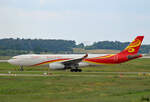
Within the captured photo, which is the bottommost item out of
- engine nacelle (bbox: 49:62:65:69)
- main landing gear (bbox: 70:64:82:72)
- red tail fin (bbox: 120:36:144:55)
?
main landing gear (bbox: 70:64:82:72)

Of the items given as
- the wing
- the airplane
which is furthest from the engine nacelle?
the wing

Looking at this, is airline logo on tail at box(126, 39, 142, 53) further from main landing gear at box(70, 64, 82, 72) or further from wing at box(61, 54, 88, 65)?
main landing gear at box(70, 64, 82, 72)

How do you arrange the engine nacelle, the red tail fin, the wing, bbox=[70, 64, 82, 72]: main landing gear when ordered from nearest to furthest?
1. the engine nacelle
2. the wing
3. the red tail fin
4. bbox=[70, 64, 82, 72]: main landing gear

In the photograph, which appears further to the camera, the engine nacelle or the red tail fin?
the red tail fin

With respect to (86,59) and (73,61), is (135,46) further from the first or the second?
(73,61)

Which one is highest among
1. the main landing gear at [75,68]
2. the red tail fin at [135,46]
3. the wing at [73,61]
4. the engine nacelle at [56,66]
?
the red tail fin at [135,46]

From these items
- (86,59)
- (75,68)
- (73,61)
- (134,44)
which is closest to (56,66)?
(73,61)

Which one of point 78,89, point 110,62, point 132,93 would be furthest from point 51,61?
point 132,93

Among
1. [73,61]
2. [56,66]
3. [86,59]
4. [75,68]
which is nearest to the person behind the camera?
[56,66]

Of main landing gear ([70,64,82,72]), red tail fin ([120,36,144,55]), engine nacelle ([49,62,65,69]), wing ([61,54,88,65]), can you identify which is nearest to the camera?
engine nacelle ([49,62,65,69])

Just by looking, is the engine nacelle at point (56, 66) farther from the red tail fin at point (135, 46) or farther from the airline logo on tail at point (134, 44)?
the airline logo on tail at point (134, 44)

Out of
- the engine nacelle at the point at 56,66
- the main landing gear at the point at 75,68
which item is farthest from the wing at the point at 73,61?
the engine nacelle at the point at 56,66

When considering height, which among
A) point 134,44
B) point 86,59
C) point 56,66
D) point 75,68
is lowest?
point 75,68

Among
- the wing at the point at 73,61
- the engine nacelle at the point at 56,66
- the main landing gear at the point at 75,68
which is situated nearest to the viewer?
the engine nacelle at the point at 56,66
